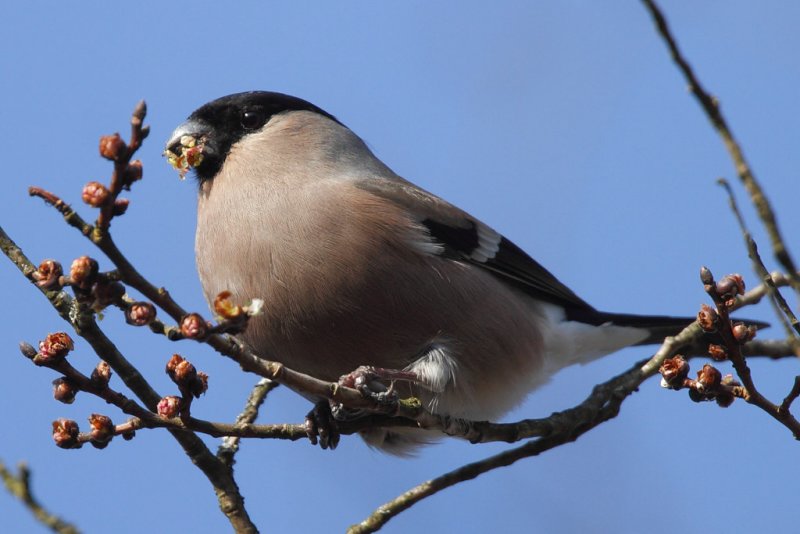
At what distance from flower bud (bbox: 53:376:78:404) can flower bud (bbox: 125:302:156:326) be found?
1.93 feet

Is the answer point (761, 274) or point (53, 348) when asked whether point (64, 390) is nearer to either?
point (53, 348)

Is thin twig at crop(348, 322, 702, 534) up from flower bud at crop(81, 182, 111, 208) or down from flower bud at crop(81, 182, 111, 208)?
up

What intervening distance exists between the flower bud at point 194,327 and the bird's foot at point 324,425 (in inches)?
66.9

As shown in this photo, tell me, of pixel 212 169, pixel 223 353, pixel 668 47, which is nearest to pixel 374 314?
pixel 212 169

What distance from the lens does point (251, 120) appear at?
479 centimetres

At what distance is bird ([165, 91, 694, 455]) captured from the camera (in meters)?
3.86

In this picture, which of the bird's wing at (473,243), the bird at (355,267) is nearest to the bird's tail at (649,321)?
the bird's wing at (473,243)

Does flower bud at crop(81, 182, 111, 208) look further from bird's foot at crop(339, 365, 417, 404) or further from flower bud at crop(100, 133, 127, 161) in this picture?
bird's foot at crop(339, 365, 417, 404)

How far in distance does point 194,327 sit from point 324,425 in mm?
1831

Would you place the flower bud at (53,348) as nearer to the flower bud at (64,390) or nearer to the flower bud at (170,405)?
the flower bud at (64,390)

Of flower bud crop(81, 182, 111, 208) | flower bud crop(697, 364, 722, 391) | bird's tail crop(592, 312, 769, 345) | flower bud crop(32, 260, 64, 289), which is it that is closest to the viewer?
flower bud crop(81, 182, 111, 208)

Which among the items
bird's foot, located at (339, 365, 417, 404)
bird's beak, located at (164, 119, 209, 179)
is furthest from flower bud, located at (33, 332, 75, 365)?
bird's beak, located at (164, 119, 209, 179)

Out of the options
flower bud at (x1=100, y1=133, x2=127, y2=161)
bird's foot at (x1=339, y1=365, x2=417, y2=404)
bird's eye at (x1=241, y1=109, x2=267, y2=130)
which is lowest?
flower bud at (x1=100, y1=133, x2=127, y2=161)

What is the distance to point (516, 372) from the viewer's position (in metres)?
4.51
